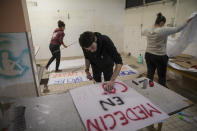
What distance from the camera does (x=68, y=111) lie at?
0.89 metres

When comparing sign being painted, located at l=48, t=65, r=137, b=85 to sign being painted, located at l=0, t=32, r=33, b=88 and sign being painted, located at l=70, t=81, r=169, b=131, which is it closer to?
sign being painted, located at l=0, t=32, r=33, b=88

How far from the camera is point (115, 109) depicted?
893 mm

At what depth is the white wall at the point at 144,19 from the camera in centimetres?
232

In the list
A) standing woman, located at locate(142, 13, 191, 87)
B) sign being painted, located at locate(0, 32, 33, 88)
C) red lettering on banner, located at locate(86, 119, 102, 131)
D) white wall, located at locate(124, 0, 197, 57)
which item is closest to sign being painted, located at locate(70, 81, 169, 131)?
red lettering on banner, located at locate(86, 119, 102, 131)

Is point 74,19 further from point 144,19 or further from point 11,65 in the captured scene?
point 11,65

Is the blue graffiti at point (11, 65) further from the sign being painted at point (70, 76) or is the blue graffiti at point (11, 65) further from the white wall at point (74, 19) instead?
the white wall at point (74, 19)

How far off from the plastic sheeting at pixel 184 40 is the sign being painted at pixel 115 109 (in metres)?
1.44

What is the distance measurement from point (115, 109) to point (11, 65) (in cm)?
124

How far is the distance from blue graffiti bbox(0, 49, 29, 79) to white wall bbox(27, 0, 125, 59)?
2851mm

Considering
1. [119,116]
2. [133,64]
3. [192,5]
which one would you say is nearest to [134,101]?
[119,116]

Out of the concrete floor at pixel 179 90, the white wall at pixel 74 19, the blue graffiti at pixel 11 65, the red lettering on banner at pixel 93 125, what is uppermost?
the white wall at pixel 74 19

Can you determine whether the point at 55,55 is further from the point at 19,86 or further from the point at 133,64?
the point at 133,64

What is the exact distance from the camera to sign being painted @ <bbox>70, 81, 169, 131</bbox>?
77 cm

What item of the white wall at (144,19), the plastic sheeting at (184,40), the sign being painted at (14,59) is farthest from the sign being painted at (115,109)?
the white wall at (144,19)
